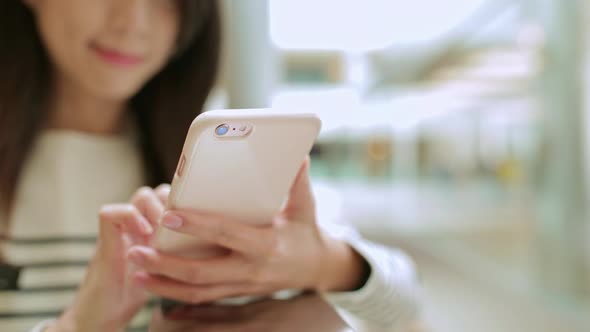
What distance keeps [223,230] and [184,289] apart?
2.7 inches

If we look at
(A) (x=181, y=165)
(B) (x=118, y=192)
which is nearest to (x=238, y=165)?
(A) (x=181, y=165)

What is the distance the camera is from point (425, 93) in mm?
2977

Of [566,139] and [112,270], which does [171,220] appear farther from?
[566,139]

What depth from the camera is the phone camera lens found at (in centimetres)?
24

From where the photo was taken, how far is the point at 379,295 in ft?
1.44

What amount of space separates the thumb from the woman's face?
0.24 meters

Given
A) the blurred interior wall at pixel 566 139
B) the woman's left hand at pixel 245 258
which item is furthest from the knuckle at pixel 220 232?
the blurred interior wall at pixel 566 139

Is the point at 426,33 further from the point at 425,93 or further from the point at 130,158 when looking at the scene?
the point at 130,158

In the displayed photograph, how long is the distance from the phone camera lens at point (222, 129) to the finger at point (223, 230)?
70mm

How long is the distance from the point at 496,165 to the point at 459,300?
3.52 feet

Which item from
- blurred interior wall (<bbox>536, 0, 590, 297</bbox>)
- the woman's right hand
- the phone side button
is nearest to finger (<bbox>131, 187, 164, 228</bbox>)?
the woman's right hand

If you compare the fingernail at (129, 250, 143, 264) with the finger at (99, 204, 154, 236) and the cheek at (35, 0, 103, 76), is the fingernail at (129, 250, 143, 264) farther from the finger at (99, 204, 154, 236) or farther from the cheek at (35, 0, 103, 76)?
the cheek at (35, 0, 103, 76)

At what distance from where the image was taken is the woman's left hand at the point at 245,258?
1.02 ft

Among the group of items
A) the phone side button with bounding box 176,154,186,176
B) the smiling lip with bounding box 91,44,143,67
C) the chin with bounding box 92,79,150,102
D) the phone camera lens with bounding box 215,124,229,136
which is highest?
the smiling lip with bounding box 91,44,143,67
